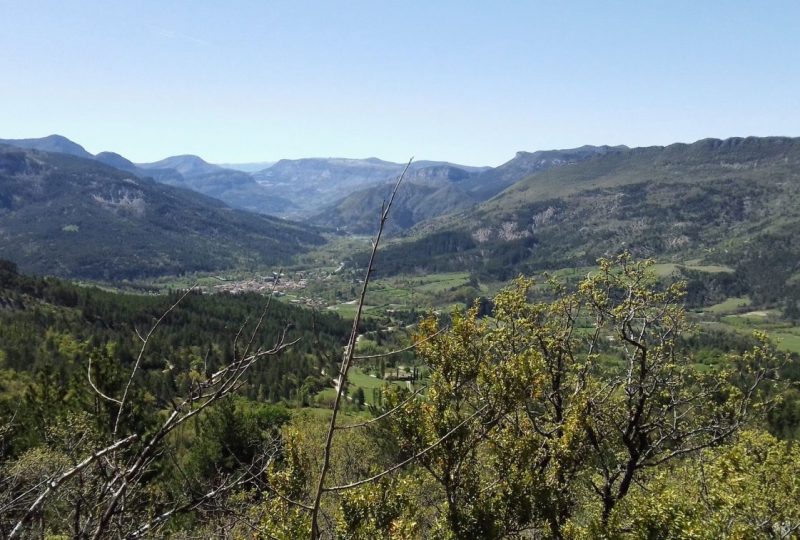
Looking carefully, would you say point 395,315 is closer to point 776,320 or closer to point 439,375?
point 776,320

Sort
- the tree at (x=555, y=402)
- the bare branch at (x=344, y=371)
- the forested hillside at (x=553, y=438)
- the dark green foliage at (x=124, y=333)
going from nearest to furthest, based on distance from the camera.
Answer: the bare branch at (x=344, y=371), the forested hillside at (x=553, y=438), the tree at (x=555, y=402), the dark green foliage at (x=124, y=333)

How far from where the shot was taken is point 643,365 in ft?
50.1

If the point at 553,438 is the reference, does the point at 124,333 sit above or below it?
below

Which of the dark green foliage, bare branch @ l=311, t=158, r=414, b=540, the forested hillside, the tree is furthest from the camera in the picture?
the dark green foliage

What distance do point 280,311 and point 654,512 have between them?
134 meters

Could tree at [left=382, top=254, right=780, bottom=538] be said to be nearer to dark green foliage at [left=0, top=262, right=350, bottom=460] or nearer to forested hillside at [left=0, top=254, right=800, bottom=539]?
forested hillside at [left=0, top=254, right=800, bottom=539]

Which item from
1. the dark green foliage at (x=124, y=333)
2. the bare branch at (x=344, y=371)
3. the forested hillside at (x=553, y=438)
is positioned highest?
the bare branch at (x=344, y=371)

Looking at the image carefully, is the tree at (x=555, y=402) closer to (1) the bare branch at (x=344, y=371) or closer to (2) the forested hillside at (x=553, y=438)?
(2) the forested hillside at (x=553, y=438)

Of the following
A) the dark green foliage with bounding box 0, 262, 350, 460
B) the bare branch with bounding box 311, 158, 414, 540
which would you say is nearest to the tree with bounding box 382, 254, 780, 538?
the bare branch with bounding box 311, 158, 414, 540

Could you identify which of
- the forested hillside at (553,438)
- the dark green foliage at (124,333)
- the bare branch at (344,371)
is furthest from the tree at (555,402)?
the dark green foliage at (124,333)

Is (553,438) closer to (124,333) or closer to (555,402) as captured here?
(555,402)

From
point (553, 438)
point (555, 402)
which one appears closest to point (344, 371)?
point (553, 438)

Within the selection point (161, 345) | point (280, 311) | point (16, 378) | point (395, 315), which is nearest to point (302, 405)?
point (161, 345)

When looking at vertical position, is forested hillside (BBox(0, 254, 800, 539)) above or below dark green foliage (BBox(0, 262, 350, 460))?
above
